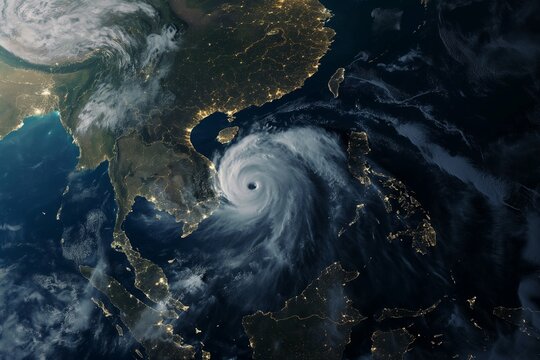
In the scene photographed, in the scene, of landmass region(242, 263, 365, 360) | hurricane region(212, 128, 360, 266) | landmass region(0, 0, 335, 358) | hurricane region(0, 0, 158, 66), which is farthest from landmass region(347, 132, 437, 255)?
hurricane region(0, 0, 158, 66)

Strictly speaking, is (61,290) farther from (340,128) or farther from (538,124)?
(538,124)

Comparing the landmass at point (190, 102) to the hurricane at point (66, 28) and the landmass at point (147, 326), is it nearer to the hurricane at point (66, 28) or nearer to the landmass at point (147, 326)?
the landmass at point (147, 326)

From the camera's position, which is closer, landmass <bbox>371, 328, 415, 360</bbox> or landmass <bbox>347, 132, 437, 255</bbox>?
landmass <bbox>371, 328, 415, 360</bbox>

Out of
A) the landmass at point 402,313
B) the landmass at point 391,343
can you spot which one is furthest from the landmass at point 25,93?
the landmass at point 391,343

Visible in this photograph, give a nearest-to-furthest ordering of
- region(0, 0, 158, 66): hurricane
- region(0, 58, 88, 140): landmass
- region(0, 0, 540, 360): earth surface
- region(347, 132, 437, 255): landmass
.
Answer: region(0, 0, 540, 360): earth surface < region(347, 132, 437, 255): landmass < region(0, 0, 158, 66): hurricane < region(0, 58, 88, 140): landmass

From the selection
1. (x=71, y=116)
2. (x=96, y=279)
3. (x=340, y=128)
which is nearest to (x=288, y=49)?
(x=340, y=128)

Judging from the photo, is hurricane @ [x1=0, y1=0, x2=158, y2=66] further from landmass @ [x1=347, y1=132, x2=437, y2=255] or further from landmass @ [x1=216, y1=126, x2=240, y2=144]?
landmass @ [x1=347, y1=132, x2=437, y2=255]
